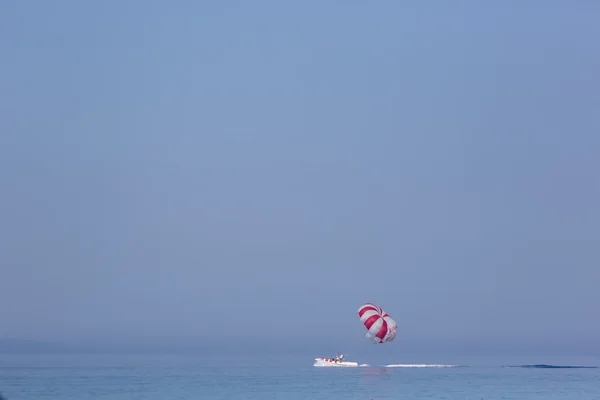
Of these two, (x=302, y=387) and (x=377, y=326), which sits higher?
(x=377, y=326)

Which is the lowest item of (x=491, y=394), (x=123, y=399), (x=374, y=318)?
(x=123, y=399)

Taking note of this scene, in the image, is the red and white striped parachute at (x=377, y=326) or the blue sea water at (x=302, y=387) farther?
the red and white striped parachute at (x=377, y=326)

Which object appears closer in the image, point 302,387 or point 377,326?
point 302,387

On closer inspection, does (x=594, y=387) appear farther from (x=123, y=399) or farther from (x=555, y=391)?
(x=123, y=399)

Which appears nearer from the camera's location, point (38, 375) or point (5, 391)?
point (5, 391)

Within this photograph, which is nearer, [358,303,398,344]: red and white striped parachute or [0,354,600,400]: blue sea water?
[0,354,600,400]: blue sea water

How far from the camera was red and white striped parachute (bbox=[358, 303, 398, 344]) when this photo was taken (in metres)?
90.9

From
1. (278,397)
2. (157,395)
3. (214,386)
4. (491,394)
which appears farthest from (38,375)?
(491,394)

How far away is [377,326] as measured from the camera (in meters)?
90.8

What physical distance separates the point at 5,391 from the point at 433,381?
132 feet

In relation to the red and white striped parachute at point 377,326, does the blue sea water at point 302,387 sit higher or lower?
lower

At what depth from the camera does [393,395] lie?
7312 centimetres

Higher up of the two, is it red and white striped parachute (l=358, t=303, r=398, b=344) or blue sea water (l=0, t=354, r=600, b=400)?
red and white striped parachute (l=358, t=303, r=398, b=344)

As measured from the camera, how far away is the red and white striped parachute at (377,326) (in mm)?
90875
